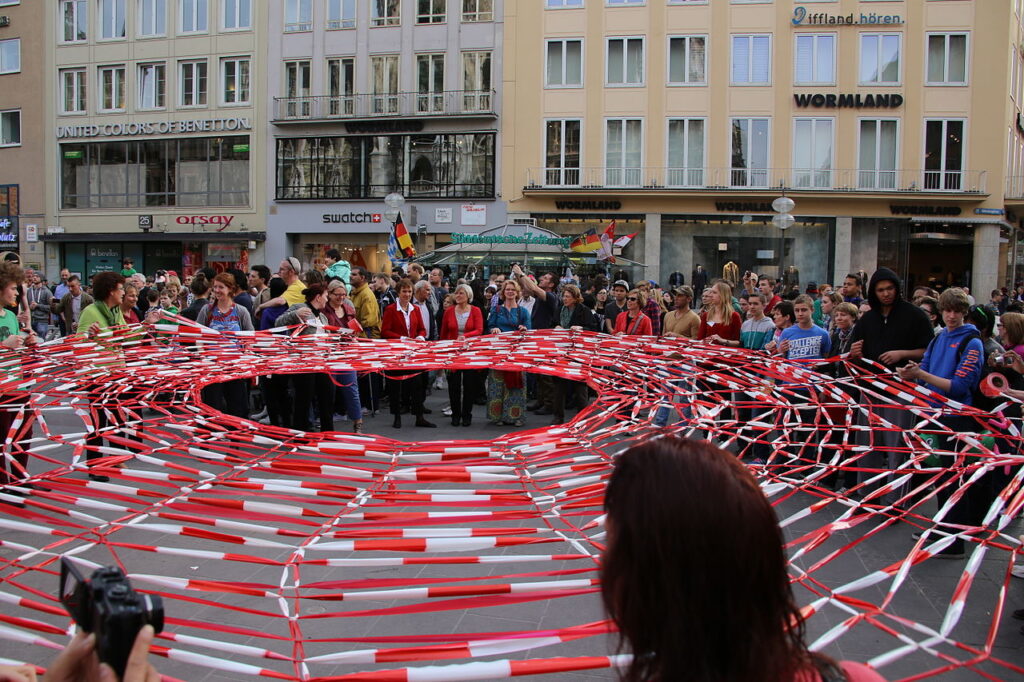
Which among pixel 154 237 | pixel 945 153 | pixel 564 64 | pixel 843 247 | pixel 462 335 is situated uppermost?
pixel 564 64

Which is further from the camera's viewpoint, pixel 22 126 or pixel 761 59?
pixel 22 126

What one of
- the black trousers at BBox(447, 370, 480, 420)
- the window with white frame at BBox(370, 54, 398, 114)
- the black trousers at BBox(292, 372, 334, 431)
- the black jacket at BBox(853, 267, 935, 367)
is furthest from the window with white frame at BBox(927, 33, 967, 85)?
the black trousers at BBox(292, 372, 334, 431)

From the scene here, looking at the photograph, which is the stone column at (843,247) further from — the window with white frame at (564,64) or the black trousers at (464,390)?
the black trousers at (464,390)

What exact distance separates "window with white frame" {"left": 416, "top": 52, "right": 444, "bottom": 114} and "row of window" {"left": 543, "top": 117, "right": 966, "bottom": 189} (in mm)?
4916

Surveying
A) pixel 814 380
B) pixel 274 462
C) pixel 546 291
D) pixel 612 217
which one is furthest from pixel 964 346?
pixel 612 217

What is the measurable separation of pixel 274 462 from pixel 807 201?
3202 cm

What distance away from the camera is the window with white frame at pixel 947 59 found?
31391 mm

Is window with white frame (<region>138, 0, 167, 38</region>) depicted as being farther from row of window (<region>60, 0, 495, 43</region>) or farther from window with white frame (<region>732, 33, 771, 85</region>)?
window with white frame (<region>732, 33, 771, 85</region>)

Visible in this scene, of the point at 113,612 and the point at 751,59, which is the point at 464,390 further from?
the point at 751,59

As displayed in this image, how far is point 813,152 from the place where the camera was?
106 feet

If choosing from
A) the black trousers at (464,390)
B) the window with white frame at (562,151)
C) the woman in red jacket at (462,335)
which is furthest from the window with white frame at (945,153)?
the black trousers at (464,390)

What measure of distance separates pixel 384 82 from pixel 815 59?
17.5m

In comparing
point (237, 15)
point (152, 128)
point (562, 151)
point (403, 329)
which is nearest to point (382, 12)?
point (237, 15)

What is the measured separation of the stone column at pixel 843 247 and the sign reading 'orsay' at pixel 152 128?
2524cm
